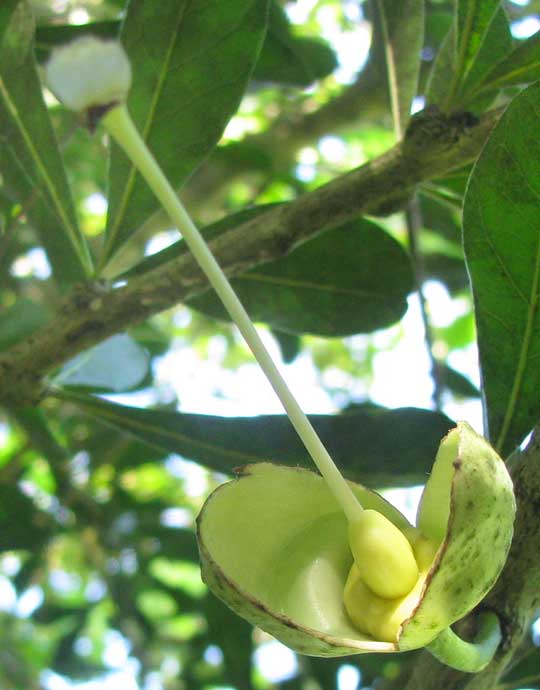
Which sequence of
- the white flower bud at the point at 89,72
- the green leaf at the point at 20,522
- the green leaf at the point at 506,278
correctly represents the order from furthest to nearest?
the green leaf at the point at 20,522, the green leaf at the point at 506,278, the white flower bud at the point at 89,72

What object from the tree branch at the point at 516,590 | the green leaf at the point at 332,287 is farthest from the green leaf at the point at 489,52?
the tree branch at the point at 516,590

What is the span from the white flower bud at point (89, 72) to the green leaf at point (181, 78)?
44cm

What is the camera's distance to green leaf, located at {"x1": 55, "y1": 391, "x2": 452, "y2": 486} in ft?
2.91

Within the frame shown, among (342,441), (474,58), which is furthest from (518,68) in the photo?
(342,441)

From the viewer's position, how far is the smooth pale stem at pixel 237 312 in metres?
0.55

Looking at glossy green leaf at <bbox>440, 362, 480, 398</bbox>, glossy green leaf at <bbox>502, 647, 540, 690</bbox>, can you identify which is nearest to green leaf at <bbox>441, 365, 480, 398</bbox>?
glossy green leaf at <bbox>440, 362, 480, 398</bbox>

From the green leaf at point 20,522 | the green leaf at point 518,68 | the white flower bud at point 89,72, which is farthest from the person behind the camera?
the green leaf at point 20,522

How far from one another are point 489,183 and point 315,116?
1.53m

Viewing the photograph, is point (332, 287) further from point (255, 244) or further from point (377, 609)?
point (377, 609)

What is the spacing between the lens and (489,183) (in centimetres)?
76

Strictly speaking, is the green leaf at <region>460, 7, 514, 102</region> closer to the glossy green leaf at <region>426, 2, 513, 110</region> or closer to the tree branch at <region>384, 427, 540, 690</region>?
the glossy green leaf at <region>426, 2, 513, 110</region>

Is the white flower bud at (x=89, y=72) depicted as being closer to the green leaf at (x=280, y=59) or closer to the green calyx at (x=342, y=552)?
the green calyx at (x=342, y=552)

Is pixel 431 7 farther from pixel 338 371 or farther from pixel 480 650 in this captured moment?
pixel 338 371

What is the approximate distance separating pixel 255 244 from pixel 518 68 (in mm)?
305
